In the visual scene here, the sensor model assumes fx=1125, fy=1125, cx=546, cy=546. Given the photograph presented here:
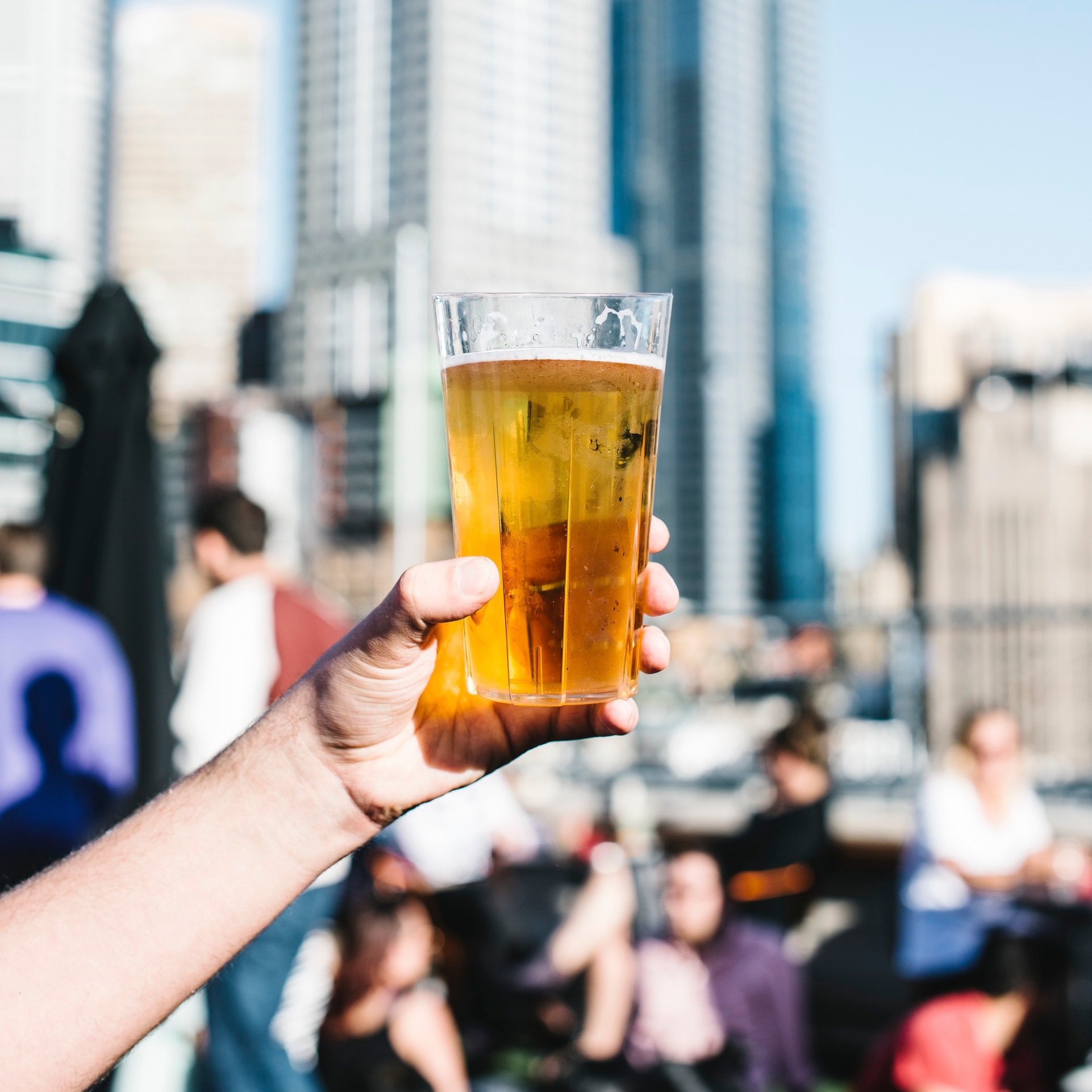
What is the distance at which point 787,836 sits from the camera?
456 centimetres

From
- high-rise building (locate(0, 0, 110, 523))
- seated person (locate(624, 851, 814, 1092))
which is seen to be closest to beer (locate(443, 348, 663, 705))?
seated person (locate(624, 851, 814, 1092))

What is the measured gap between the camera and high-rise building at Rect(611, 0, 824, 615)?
136 metres

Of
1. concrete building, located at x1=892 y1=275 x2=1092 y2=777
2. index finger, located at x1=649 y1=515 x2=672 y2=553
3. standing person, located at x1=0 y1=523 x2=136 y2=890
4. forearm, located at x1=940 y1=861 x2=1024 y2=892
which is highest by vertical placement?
concrete building, located at x1=892 y1=275 x2=1092 y2=777

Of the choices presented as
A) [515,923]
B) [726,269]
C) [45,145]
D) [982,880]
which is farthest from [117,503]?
[726,269]

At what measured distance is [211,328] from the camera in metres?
129

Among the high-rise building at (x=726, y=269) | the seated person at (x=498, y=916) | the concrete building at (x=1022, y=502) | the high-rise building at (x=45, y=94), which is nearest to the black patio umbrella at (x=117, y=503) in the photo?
the seated person at (x=498, y=916)

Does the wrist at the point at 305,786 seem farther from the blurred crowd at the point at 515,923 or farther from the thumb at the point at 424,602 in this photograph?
the blurred crowd at the point at 515,923

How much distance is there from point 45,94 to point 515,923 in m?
14.4

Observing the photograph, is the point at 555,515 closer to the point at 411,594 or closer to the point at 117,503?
the point at 411,594

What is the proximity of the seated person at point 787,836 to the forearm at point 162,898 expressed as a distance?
A: 3.55m

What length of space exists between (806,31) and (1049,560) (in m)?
121

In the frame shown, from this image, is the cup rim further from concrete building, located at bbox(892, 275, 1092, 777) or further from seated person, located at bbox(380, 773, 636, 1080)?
concrete building, located at bbox(892, 275, 1092, 777)

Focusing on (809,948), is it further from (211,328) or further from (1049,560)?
(211,328)

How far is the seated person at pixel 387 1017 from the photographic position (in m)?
3.36
